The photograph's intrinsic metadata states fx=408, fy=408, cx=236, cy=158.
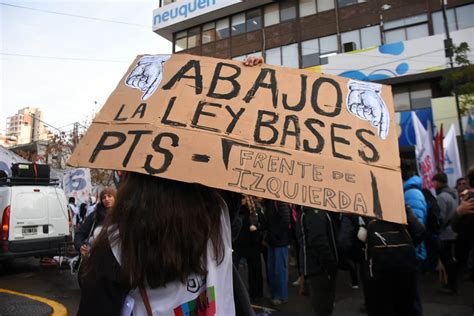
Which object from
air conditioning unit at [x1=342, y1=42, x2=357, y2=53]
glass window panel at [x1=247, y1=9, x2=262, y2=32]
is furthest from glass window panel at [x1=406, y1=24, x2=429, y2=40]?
glass window panel at [x1=247, y1=9, x2=262, y2=32]

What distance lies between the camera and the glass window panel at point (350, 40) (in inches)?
954

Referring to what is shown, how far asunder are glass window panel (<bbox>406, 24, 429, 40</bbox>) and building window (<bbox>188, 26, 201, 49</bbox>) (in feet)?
50.9

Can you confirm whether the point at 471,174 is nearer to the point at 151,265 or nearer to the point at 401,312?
the point at 401,312

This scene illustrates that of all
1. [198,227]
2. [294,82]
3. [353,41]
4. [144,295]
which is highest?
[353,41]

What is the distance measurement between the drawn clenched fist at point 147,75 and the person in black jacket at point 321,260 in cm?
283

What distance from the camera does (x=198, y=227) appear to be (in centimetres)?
154

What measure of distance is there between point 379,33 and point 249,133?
24328 millimetres

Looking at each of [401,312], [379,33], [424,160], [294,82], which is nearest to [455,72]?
[379,33]

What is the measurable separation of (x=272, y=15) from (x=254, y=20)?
1.42 metres

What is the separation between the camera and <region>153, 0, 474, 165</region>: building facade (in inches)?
824

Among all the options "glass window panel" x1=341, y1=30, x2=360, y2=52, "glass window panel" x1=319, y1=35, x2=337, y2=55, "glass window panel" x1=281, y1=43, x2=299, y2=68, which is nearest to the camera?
"glass window panel" x1=341, y1=30, x2=360, y2=52

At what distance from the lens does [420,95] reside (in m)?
21.5

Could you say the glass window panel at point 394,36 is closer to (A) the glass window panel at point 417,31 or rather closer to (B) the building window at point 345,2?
(A) the glass window panel at point 417,31

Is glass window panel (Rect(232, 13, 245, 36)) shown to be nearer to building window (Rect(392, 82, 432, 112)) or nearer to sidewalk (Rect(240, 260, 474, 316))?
building window (Rect(392, 82, 432, 112))
